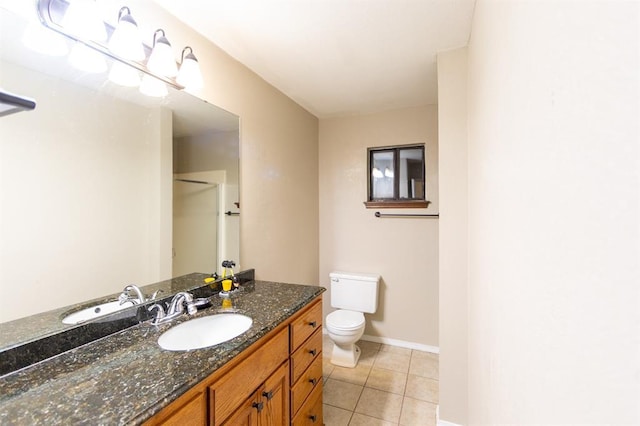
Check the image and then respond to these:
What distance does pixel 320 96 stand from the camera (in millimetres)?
2557

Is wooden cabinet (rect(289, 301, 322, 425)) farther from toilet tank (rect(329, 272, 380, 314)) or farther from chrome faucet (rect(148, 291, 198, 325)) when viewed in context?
toilet tank (rect(329, 272, 380, 314))

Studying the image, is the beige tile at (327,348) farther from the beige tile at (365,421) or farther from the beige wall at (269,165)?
the beige tile at (365,421)

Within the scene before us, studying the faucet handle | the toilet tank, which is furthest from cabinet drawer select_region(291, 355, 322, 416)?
the toilet tank

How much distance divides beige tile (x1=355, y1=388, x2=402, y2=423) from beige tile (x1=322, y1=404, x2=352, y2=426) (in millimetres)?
97

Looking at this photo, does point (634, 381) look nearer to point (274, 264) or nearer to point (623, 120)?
point (623, 120)

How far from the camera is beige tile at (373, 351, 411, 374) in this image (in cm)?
253

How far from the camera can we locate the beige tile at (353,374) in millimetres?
2355

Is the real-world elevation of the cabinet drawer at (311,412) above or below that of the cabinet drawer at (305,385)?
below

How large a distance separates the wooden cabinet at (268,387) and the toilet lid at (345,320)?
0.75 meters

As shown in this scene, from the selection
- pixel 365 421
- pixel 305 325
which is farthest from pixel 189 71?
pixel 365 421

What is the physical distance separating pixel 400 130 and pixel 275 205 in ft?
4.78

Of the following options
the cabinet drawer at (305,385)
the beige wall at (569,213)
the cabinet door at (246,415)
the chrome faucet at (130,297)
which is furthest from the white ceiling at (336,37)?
the cabinet drawer at (305,385)

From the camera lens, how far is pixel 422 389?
88.0 inches

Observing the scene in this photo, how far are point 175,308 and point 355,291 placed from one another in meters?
1.82
